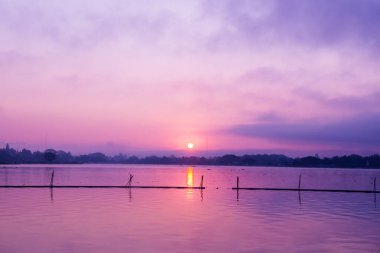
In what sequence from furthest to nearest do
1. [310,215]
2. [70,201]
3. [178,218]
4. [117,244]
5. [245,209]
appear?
[70,201]
[245,209]
[310,215]
[178,218]
[117,244]

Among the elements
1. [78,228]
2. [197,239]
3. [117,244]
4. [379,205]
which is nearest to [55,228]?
[78,228]

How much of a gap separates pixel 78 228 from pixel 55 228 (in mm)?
883

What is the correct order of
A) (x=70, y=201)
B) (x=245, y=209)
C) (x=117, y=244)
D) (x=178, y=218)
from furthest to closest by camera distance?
1. (x=70, y=201)
2. (x=245, y=209)
3. (x=178, y=218)
4. (x=117, y=244)

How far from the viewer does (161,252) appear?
14.9 metres

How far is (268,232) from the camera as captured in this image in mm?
19219

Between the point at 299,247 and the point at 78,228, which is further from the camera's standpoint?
the point at 78,228

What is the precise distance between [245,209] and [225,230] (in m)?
8.88

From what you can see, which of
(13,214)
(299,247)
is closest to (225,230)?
A: (299,247)

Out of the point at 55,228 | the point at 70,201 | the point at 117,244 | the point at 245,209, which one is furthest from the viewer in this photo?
the point at 70,201

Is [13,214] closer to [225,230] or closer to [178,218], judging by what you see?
[178,218]

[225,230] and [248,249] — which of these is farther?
[225,230]

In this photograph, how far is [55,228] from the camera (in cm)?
1917

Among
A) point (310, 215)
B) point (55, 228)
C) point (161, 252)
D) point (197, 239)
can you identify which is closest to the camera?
point (161, 252)

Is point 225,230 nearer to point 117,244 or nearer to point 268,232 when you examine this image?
point 268,232
